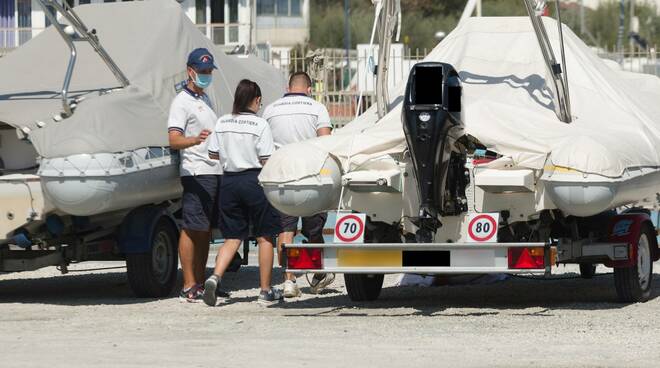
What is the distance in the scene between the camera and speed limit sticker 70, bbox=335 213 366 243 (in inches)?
508

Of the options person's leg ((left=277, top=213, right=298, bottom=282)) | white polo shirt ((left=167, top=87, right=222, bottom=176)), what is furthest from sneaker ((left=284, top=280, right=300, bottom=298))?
white polo shirt ((left=167, top=87, right=222, bottom=176))

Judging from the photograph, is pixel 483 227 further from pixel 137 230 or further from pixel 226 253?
pixel 137 230

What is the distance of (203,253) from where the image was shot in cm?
1491

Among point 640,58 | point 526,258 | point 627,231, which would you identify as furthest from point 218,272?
point 640,58

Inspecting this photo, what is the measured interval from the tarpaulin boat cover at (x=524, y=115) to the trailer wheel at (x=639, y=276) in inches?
30.7

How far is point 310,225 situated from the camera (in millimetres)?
14867

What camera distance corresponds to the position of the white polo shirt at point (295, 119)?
15281mm

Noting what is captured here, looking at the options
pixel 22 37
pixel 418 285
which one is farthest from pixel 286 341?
pixel 22 37

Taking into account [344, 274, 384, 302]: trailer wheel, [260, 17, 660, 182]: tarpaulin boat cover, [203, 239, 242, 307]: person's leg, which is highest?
[260, 17, 660, 182]: tarpaulin boat cover

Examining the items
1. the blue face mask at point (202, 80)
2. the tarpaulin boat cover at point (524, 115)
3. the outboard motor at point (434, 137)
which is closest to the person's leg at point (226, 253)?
the tarpaulin boat cover at point (524, 115)

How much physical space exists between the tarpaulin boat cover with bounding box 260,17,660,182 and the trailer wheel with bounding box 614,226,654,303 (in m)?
0.78

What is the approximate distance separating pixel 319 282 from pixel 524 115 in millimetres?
2818

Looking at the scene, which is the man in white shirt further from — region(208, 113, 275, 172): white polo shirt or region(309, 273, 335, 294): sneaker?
region(208, 113, 275, 172): white polo shirt

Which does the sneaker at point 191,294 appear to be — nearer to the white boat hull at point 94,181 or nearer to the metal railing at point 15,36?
the white boat hull at point 94,181
